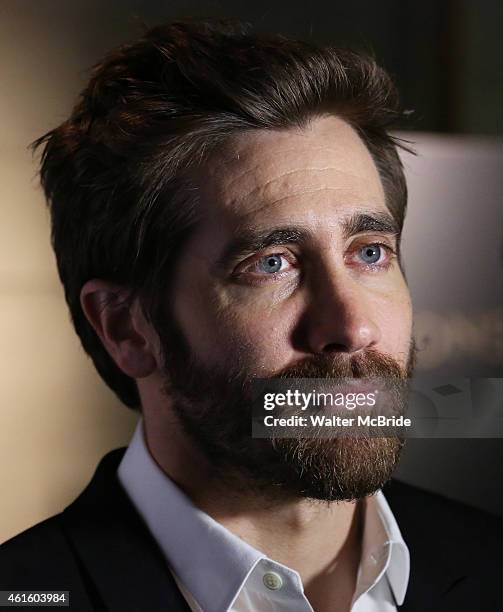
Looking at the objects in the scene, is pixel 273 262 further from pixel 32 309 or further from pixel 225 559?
pixel 32 309

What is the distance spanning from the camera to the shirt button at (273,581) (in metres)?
0.79

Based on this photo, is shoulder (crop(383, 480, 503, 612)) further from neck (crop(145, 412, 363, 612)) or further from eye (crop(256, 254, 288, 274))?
eye (crop(256, 254, 288, 274))

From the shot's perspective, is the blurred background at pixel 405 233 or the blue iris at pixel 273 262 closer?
the blue iris at pixel 273 262

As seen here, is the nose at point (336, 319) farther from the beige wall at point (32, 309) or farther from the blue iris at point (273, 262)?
the beige wall at point (32, 309)

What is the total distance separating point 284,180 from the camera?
0.80 m

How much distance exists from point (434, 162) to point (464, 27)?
0.17 meters

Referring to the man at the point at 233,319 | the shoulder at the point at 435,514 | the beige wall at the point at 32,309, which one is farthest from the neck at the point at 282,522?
the beige wall at the point at 32,309

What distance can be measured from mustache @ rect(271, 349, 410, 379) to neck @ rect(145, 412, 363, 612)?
0.45 ft

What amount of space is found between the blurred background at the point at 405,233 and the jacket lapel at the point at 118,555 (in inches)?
7.6

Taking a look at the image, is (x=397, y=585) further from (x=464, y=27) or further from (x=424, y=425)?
(x=464, y=27)

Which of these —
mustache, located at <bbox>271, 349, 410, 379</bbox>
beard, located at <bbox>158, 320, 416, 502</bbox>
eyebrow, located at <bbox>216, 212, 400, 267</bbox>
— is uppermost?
eyebrow, located at <bbox>216, 212, 400, 267</bbox>

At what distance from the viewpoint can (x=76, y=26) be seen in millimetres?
1024

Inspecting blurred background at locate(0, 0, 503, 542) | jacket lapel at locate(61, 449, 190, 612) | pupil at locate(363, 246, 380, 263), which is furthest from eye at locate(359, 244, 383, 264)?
jacket lapel at locate(61, 449, 190, 612)

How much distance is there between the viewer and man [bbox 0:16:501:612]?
2.58 feet
